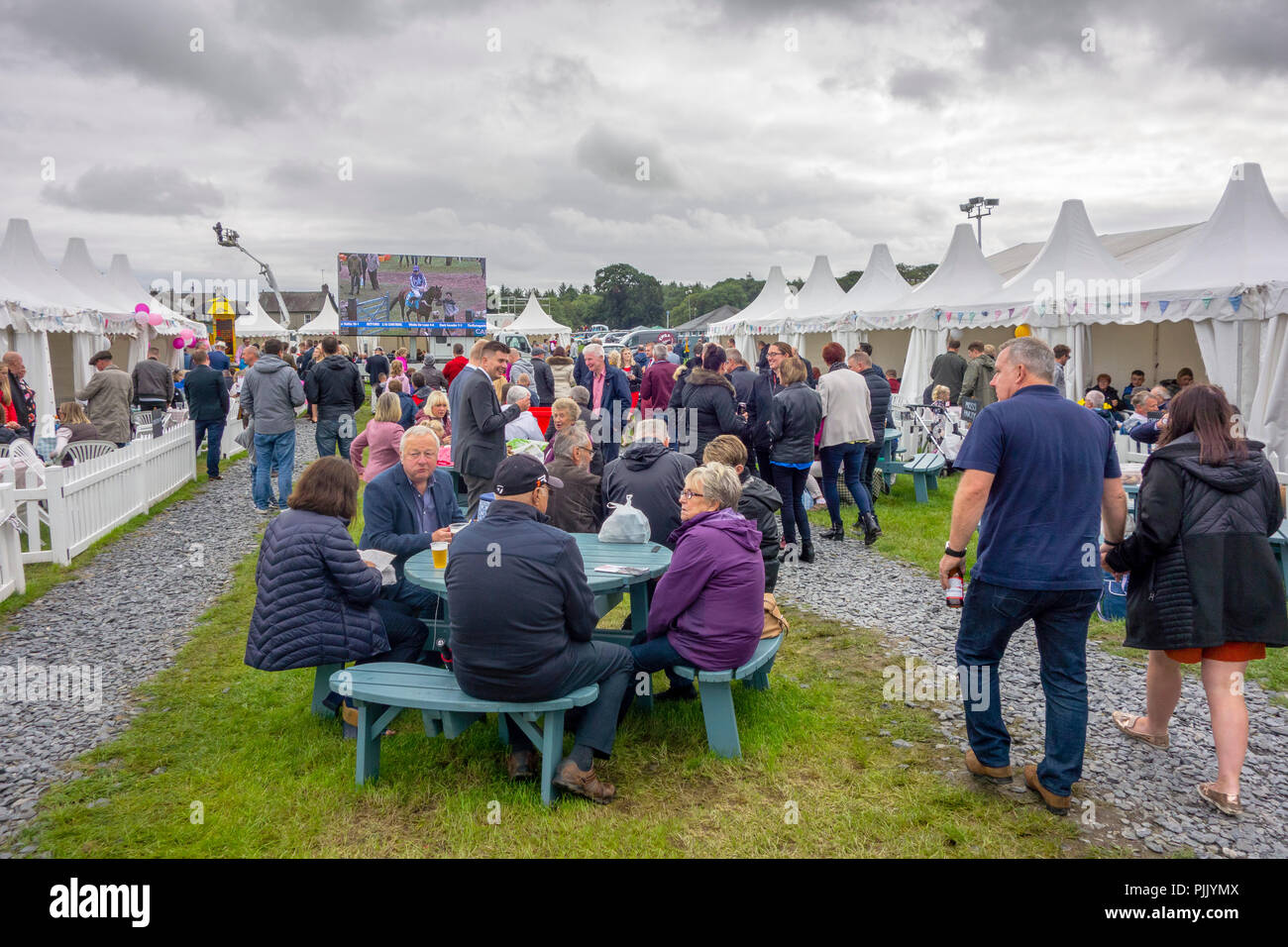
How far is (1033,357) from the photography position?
3.21m

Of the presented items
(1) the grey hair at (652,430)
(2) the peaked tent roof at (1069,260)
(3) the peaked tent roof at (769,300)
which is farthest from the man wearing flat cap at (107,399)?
(3) the peaked tent roof at (769,300)

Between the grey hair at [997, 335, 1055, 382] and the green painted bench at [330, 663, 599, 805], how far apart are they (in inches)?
83.0

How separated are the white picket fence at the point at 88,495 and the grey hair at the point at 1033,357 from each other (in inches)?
275

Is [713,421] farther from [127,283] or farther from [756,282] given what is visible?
[756,282]

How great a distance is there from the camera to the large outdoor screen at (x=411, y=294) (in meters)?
34.9

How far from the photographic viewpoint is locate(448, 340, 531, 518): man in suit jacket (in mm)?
6031

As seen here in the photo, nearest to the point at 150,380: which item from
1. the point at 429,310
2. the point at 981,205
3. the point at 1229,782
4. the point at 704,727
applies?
the point at 704,727

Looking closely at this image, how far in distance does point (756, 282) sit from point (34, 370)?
96.5 m

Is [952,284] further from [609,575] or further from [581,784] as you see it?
[581,784]

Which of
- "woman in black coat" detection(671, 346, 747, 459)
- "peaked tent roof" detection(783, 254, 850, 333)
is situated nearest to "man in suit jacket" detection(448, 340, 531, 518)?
"woman in black coat" detection(671, 346, 747, 459)

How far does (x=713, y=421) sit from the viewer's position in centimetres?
734

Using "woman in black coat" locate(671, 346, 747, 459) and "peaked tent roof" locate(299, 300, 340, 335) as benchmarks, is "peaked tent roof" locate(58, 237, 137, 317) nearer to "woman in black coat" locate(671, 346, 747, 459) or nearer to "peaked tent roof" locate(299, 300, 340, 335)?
"woman in black coat" locate(671, 346, 747, 459)

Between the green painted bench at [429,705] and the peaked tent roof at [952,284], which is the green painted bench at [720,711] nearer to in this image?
the green painted bench at [429,705]

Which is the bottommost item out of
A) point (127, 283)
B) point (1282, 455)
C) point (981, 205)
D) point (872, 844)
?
point (872, 844)
